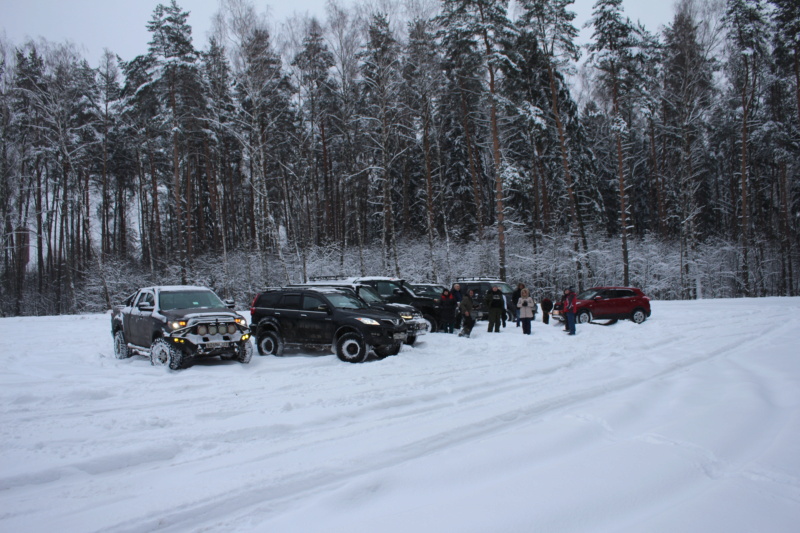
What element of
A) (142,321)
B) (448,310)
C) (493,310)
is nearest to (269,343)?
(142,321)

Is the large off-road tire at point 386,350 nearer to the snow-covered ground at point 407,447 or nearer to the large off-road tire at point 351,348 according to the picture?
the large off-road tire at point 351,348

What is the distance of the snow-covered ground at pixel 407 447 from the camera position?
366cm

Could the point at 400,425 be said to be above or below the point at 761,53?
below

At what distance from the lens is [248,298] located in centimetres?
2914

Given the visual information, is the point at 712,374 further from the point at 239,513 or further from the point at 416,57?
the point at 416,57

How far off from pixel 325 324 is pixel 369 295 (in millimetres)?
2879

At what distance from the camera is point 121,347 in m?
11.6

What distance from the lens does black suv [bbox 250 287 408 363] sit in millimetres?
10930

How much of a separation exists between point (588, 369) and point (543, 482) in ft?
19.0

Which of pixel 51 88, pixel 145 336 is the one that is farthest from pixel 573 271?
pixel 51 88

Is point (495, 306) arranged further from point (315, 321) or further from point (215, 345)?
point (215, 345)

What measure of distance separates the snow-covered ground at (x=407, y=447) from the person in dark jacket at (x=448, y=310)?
6246mm

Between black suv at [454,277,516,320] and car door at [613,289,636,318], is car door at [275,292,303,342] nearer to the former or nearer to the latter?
black suv at [454,277,516,320]

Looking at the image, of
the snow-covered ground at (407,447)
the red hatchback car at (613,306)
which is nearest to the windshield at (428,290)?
the red hatchback car at (613,306)
